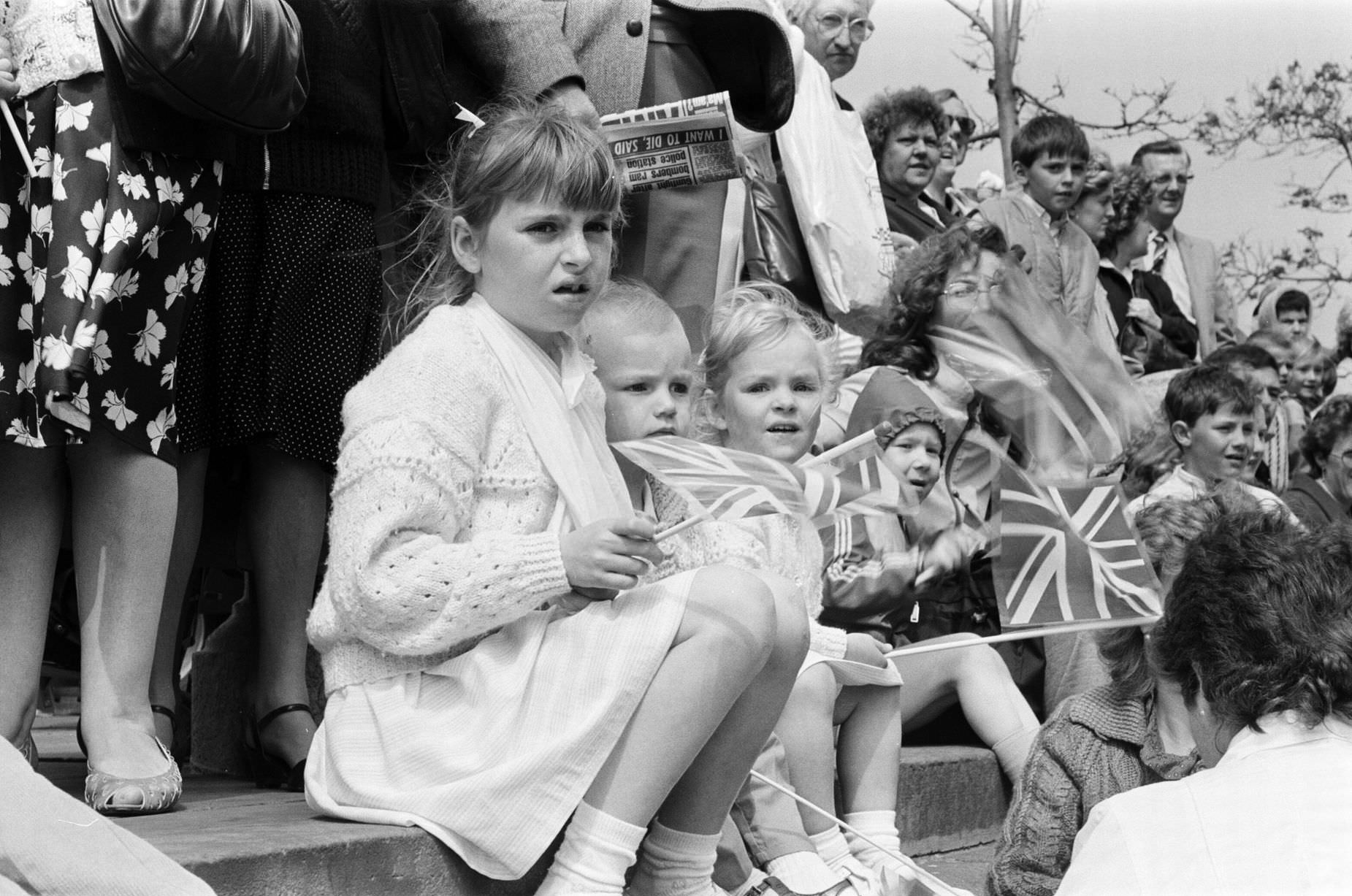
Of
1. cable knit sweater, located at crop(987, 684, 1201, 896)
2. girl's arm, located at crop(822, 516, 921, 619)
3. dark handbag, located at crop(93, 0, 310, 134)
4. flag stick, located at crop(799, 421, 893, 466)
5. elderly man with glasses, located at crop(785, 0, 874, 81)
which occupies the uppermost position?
elderly man with glasses, located at crop(785, 0, 874, 81)

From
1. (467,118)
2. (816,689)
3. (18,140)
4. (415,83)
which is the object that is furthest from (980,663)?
(18,140)

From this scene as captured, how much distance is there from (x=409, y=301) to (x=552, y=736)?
98 cm

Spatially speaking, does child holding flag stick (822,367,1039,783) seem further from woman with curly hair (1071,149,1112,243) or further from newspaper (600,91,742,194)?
woman with curly hair (1071,149,1112,243)

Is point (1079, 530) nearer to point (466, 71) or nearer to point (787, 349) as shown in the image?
point (787, 349)

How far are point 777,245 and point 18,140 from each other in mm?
2903

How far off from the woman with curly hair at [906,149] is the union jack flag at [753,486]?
345 cm

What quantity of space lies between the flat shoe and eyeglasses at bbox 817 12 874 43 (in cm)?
366

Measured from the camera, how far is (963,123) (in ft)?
23.1

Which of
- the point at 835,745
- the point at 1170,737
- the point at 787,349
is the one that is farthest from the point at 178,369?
the point at 1170,737

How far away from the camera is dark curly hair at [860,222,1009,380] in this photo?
4.38 m

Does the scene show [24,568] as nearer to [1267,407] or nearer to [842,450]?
[842,450]

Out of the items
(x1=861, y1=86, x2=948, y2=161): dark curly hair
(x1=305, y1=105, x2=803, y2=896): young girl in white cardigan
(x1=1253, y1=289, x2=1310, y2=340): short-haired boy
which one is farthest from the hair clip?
(x1=1253, y1=289, x2=1310, y2=340): short-haired boy

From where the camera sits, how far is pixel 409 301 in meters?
3.15

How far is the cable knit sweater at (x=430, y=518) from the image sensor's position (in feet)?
8.38
